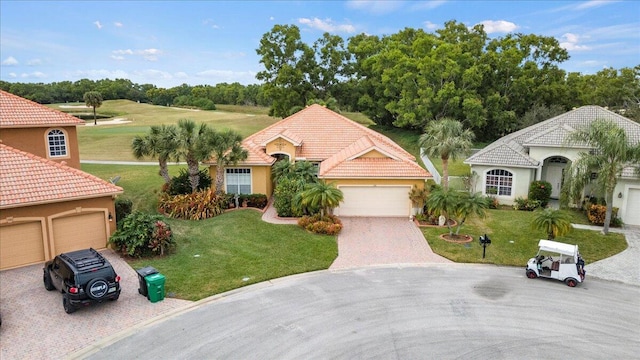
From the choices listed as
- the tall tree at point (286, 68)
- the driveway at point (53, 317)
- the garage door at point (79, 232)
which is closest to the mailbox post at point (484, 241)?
the driveway at point (53, 317)

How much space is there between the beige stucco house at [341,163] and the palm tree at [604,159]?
7550 millimetres

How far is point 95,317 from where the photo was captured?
13.8 m

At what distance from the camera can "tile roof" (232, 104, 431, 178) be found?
990 inches

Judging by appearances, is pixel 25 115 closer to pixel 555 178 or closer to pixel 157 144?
pixel 157 144

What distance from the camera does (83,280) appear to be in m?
13.6

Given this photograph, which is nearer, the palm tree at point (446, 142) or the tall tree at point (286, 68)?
the palm tree at point (446, 142)

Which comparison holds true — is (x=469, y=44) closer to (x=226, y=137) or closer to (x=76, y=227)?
(x=226, y=137)

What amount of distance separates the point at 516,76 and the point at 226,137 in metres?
37.2

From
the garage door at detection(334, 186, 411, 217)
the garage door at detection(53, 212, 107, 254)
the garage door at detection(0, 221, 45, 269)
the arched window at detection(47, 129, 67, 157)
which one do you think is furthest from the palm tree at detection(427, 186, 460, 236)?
the arched window at detection(47, 129, 67, 157)

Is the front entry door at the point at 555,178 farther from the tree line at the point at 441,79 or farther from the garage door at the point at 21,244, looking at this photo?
the garage door at the point at 21,244

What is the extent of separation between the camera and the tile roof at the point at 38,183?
17359mm

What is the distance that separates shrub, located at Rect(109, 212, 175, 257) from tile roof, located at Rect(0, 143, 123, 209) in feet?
5.83

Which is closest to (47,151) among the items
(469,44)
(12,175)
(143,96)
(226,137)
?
(12,175)

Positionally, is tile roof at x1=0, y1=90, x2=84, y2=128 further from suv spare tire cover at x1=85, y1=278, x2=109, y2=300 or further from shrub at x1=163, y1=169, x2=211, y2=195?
suv spare tire cover at x1=85, y1=278, x2=109, y2=300
